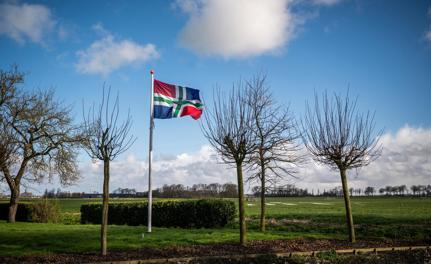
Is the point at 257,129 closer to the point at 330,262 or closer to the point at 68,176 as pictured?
the point at 330,262

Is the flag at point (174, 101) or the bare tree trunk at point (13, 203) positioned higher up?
the flag at point (174, 101)

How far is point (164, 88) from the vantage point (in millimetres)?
17625

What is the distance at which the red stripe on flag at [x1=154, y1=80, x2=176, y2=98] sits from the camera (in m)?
17.5

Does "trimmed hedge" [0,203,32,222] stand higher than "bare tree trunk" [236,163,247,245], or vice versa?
"bare tree trunk" [236,163,247,245]

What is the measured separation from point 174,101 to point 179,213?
265 inches

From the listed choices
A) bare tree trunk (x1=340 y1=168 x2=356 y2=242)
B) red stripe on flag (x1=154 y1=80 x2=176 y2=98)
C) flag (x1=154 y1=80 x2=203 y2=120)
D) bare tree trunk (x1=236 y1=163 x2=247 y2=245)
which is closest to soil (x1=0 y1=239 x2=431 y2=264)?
bare tree trunk (x1=236 y1=163 x2=247 y2=245)

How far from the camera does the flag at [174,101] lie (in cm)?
1745

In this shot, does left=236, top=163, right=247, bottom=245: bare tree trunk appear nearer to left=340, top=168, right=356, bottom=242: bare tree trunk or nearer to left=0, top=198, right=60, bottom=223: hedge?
left=340, top=168, right=356, bottom=242: bare tree trunk

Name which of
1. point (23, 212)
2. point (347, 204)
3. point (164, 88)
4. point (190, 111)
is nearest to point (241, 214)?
point (347, 204)

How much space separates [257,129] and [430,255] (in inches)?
330

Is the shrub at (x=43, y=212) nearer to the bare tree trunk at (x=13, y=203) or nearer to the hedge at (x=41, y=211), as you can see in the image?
the hedge at (x=41, y=211)

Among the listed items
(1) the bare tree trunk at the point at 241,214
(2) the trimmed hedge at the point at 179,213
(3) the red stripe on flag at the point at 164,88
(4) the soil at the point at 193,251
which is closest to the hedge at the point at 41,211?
(2) the trimmed hedge at the point at 179,213

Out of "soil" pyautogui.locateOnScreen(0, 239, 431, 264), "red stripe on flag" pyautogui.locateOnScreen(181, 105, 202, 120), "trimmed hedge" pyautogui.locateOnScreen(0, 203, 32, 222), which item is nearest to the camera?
"soil" pyautogui.locateOnScreen(0, 239, 431, 264)

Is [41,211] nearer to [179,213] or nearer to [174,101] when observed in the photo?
[179,213]
